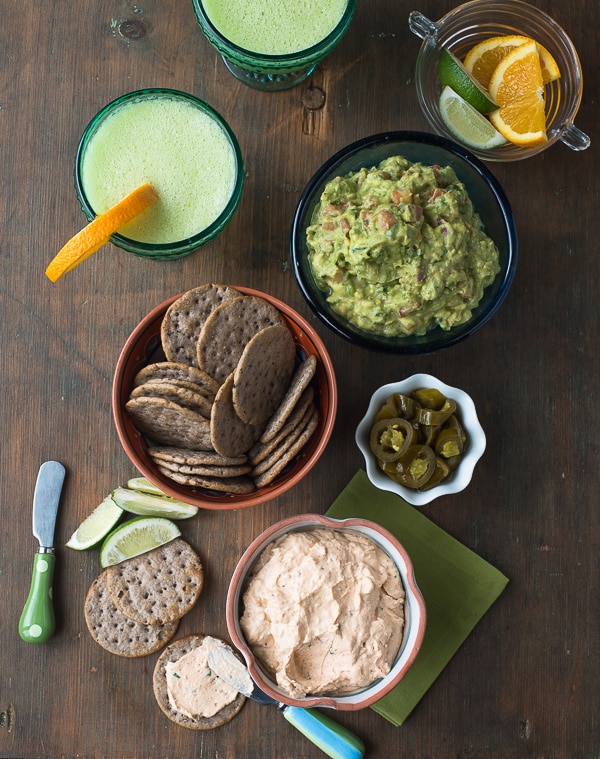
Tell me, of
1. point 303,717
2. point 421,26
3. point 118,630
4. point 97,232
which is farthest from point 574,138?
point 118,630

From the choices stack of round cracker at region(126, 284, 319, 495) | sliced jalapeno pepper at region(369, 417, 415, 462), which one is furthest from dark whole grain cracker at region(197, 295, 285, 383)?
sliced jalapeno pepper at region(369, 417, 415, 462)

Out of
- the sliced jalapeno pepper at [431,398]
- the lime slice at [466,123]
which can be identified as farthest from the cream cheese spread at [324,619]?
the lime slice at [466,123]

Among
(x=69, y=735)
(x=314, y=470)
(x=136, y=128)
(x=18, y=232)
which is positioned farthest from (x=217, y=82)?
(x=69, y=735)

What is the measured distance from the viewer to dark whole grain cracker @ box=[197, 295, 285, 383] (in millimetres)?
1786

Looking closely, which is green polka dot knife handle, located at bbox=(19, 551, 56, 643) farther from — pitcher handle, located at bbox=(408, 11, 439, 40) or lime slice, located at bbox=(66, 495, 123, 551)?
pitcher handle, located at bbox=(408, 11, 439, 40)

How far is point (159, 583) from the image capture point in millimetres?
2006

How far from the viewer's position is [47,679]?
203cm

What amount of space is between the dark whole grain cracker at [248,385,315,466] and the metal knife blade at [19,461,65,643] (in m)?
0.57

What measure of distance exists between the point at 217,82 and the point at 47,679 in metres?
1.70

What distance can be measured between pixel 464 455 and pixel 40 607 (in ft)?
3.90

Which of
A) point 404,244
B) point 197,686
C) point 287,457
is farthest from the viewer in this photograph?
point 197,686

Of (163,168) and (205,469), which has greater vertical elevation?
(163,168)

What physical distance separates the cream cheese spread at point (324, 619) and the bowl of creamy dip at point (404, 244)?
0.54m

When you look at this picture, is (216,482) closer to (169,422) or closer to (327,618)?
(169,422)
